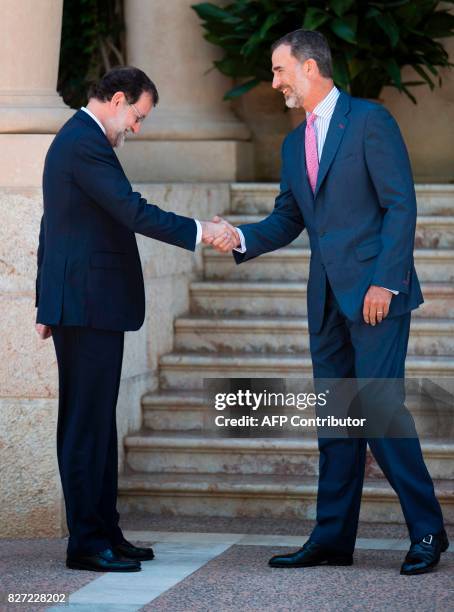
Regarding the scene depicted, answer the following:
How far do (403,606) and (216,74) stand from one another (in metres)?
4.04

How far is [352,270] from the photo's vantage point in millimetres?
4852

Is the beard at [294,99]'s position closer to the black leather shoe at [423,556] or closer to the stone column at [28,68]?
the stone column at [28,68]

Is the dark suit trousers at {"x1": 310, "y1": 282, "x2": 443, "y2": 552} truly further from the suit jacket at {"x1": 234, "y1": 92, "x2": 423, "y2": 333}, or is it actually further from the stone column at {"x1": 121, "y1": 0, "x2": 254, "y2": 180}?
the stone column at {"x1": 121, "y1": 0, "x2": 254, "y2": 180}

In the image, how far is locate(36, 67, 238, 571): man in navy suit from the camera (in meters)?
4.84

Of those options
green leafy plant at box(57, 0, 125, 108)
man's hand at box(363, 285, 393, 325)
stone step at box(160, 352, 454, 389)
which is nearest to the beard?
man's hand at box(363, 285, 393, 325)

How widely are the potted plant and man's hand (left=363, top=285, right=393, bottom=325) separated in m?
2.60

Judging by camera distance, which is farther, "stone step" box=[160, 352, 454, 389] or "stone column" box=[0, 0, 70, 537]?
"stone step" box=[160, 352, 454, 389]

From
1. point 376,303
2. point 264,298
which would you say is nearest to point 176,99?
point 264,298

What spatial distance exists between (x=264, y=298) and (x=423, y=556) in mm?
2252

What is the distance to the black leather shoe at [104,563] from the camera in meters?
4.91

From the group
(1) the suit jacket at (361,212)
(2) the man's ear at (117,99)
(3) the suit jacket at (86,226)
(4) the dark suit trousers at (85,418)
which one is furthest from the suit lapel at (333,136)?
(4) the dark suit trousers at (85,418)

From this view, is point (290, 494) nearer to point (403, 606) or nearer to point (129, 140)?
point (403, 606)

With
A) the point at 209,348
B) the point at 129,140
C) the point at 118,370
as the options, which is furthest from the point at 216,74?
the point at 118,370

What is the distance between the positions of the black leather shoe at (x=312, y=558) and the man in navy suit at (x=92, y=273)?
0.53m
